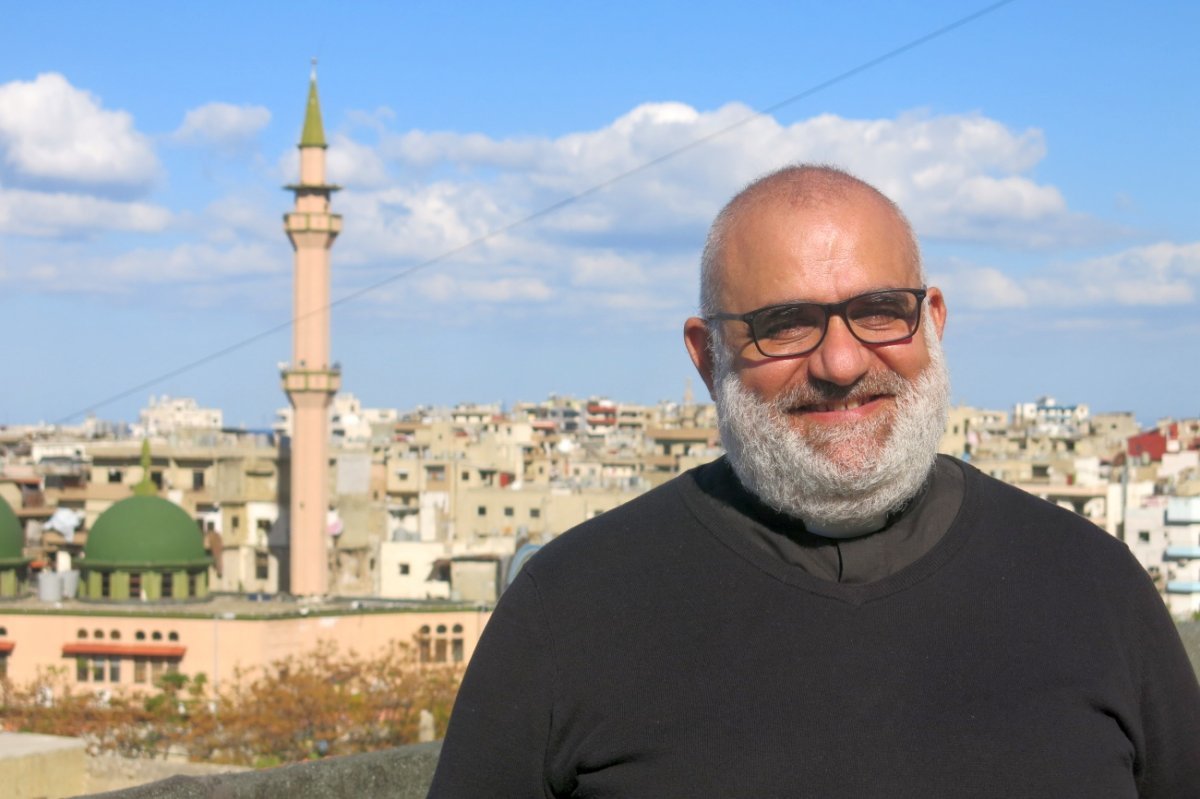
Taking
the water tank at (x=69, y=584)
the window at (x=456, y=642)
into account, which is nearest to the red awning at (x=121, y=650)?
the water tank at (x=69, y=584)

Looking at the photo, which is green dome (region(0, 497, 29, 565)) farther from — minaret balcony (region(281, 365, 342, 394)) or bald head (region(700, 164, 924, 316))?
bald head (region(700, 164, 924, 316))

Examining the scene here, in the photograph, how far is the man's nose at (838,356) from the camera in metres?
2.45

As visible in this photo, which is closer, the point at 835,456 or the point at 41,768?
the point at 835,456

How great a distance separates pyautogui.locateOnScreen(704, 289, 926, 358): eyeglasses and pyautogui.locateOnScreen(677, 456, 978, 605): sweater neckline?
0.81 ft

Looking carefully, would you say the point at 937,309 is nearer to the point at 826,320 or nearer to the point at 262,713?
the point at 826,320

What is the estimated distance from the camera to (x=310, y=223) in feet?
136

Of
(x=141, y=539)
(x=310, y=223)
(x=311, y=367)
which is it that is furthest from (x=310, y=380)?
(x=141, y=539)

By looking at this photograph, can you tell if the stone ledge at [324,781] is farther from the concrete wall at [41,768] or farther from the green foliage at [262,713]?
the green foliage at [262,713]

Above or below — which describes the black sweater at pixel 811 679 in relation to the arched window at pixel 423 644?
above

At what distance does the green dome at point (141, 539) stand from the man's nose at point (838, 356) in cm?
3391

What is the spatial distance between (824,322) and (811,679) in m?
0.50

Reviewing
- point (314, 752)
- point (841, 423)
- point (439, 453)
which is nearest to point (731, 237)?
point (841, 423)

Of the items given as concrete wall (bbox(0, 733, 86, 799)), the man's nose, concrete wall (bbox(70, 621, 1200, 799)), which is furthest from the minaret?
the man's nose

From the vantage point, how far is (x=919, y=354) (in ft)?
8.40
